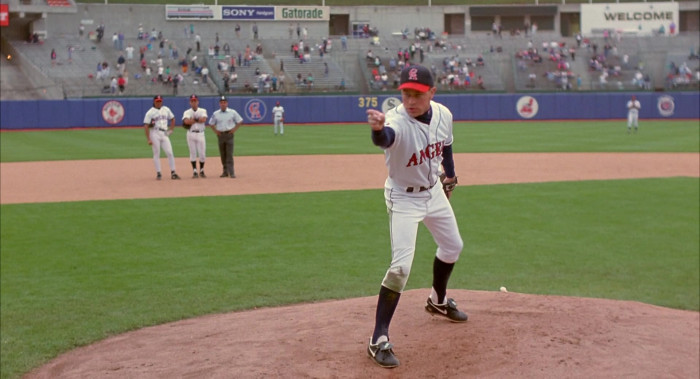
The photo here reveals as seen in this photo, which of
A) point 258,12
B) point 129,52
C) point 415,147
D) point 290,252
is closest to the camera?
point 258,12

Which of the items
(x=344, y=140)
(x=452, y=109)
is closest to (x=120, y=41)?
(x=344, y=140)

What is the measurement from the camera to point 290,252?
12.9 meters

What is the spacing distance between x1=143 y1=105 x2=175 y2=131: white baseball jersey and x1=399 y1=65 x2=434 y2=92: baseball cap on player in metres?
16.3

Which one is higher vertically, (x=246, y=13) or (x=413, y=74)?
(x=246, y=13)

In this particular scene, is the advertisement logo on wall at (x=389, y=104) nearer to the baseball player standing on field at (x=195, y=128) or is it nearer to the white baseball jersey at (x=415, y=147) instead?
the white baseball jersey at (x=415, y=147)

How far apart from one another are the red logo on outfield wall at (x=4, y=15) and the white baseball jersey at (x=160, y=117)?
1377 centimetres

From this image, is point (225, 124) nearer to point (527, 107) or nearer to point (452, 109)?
point (452, 109)

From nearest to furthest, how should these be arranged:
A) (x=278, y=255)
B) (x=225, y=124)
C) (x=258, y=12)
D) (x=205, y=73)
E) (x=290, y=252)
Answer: (x=258, y=12), (x=205, y=73), (x=278, y=255), (x=290, y=252), (x=225, y=124)

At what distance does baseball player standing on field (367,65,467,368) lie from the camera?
548 cm

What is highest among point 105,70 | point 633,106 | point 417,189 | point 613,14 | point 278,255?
point 613,14

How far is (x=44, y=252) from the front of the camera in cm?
1276

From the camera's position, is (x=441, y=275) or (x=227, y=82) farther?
(x=227, y=82)

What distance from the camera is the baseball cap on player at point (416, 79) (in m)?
5.04

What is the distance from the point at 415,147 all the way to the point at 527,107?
4189 centimetres
